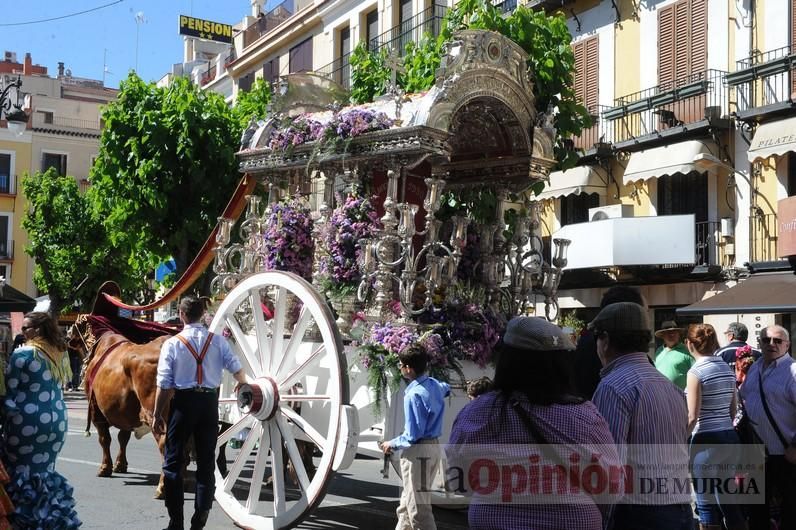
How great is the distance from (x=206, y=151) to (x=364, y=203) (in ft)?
33.9

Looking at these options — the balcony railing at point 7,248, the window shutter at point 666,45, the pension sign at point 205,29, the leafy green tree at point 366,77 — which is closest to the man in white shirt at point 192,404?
the leafy green tree at point 366,77

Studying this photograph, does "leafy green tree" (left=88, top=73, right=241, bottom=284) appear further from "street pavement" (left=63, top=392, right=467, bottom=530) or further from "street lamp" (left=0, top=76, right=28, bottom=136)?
"street pavement" (left=63, top=392, right=467, bottom=530)

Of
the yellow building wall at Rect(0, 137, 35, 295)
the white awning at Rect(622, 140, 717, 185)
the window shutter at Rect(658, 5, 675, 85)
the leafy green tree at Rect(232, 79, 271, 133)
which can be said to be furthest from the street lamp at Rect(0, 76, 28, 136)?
the yellow building wall at Rect(0, 137, 35, 295)

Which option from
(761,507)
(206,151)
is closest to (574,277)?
(206,151)

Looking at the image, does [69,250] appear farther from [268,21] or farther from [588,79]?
[588,79]

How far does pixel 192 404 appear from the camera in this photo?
7172 millimetres

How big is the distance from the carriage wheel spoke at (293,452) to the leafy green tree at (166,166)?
37.0 feet

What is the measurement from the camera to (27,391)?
5.71 meters

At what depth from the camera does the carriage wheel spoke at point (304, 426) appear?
22.6 ft

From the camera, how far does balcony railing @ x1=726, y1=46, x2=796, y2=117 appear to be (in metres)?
18.4

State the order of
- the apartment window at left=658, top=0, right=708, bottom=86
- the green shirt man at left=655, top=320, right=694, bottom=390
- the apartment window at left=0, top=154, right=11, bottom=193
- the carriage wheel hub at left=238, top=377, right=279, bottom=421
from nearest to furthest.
Answer: the carriage wheel hub at left=238, top=377, right=279, bottom=421 → the green shirt man at left=655, top=320, right=694, bottom=390 → the apartment window at left=658, top=0, right=708, bottom=86 → the apartment window at left=0, top=154, right=11, bottom=193

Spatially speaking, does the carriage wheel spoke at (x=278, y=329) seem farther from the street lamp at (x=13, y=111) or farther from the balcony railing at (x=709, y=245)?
the balcony railing at (x=709, y=245)

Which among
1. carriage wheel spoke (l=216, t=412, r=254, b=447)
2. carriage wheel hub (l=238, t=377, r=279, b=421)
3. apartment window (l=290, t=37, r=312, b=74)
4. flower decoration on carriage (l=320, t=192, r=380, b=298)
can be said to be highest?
apartment window (l=290, t=37, r=312, b=74)

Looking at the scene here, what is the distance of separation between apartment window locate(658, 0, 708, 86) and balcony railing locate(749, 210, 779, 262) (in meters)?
3.44
